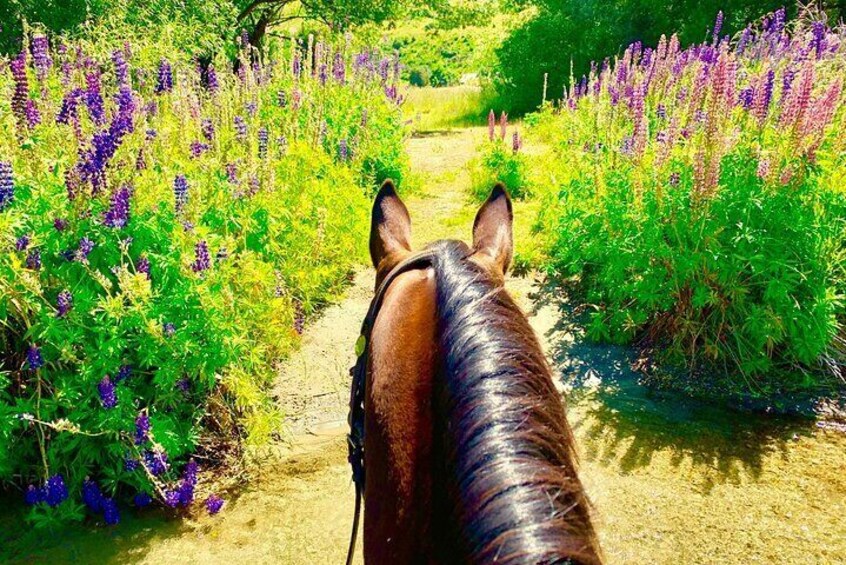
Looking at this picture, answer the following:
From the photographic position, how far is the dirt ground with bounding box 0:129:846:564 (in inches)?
126

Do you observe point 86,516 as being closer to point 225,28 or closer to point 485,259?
point 485,259

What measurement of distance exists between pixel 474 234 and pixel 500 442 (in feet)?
2.93

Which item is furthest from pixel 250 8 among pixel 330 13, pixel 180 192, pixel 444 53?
pixel 444 53

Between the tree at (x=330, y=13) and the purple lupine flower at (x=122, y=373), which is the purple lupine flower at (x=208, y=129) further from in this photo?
the tree at (x=330, y=13)

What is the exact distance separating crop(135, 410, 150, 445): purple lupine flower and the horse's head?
1.75 m

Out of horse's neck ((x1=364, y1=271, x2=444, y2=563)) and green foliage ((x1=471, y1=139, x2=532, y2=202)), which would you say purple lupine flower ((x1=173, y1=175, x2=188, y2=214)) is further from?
green foliage ((x1=471, y1=139, x2=532, y2=202))

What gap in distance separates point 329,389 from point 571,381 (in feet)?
5.41

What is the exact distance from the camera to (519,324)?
129 centimetres

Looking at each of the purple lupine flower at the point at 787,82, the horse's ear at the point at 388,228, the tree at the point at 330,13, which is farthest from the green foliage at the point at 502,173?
the tree at the point at 330,13

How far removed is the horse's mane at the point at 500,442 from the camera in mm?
964

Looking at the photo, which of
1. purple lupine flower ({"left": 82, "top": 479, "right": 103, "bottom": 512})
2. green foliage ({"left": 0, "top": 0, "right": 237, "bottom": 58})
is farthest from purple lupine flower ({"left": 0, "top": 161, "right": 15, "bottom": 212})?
green foliage ({"left": 0, "top": 0, "right": 237, "bottom": 58})

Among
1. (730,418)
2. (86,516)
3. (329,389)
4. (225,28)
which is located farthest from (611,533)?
(225,28)

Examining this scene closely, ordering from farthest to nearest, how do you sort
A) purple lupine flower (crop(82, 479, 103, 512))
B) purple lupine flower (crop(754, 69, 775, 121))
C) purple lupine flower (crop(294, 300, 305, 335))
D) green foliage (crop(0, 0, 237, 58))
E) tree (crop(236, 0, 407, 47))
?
tree (crop(236, 0, 407, 47)), green foliage (crop(0, 0, 237, 58)), purple lupine flower (crop(294, 300, 305, 335)), purple lupine flower (crop(754, 69, 775, 121)), purple lupine flower (crop(82, 479, 103, 512))

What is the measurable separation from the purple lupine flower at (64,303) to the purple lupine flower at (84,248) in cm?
18
